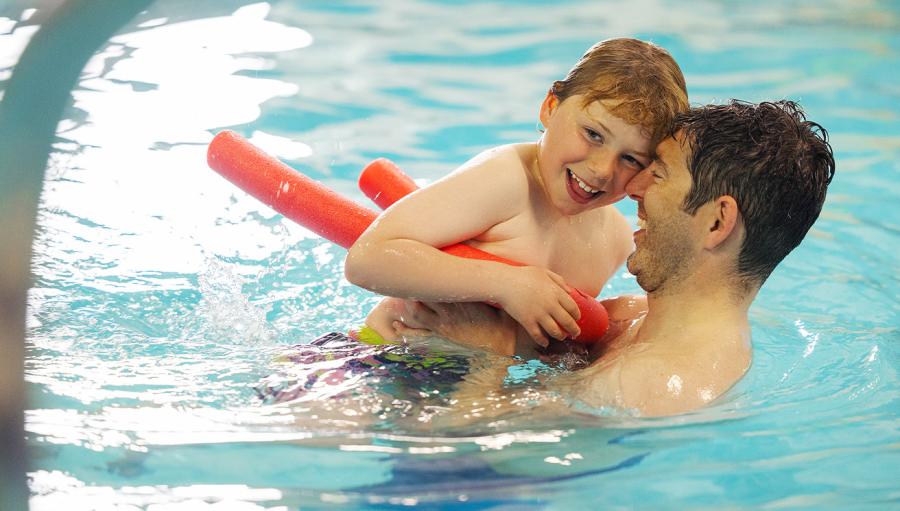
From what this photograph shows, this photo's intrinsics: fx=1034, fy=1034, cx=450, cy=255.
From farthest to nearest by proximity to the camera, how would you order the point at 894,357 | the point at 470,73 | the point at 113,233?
the point at 470,73 → the point at 113,233 → the point at 894,357

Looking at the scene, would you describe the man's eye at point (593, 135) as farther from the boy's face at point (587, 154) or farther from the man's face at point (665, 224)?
the man's face at point (665, 224)

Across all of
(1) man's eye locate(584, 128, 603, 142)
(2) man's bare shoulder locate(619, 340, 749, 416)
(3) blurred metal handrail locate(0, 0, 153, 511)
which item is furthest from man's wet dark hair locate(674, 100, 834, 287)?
(3) blurred metal handrail locate(0, 0, 153, 511)

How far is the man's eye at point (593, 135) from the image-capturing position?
2.80m

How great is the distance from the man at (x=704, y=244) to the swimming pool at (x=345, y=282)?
112 millimetres

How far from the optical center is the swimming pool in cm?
248

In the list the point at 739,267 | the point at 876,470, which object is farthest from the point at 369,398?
the point at 876,470

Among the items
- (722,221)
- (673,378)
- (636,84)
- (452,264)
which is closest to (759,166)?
(722,221)

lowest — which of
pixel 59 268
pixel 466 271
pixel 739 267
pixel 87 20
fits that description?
pixel 59 268

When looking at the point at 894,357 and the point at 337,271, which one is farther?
the point at 337,271

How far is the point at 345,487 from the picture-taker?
8.05 feet

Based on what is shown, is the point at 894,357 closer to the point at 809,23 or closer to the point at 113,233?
the point at 113,233

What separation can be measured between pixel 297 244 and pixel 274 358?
58.4 inches

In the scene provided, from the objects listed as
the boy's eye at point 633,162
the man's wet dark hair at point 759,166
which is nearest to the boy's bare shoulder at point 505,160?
the boy's eye at point 633,162

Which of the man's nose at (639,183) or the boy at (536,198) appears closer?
the boy at (536,198)
